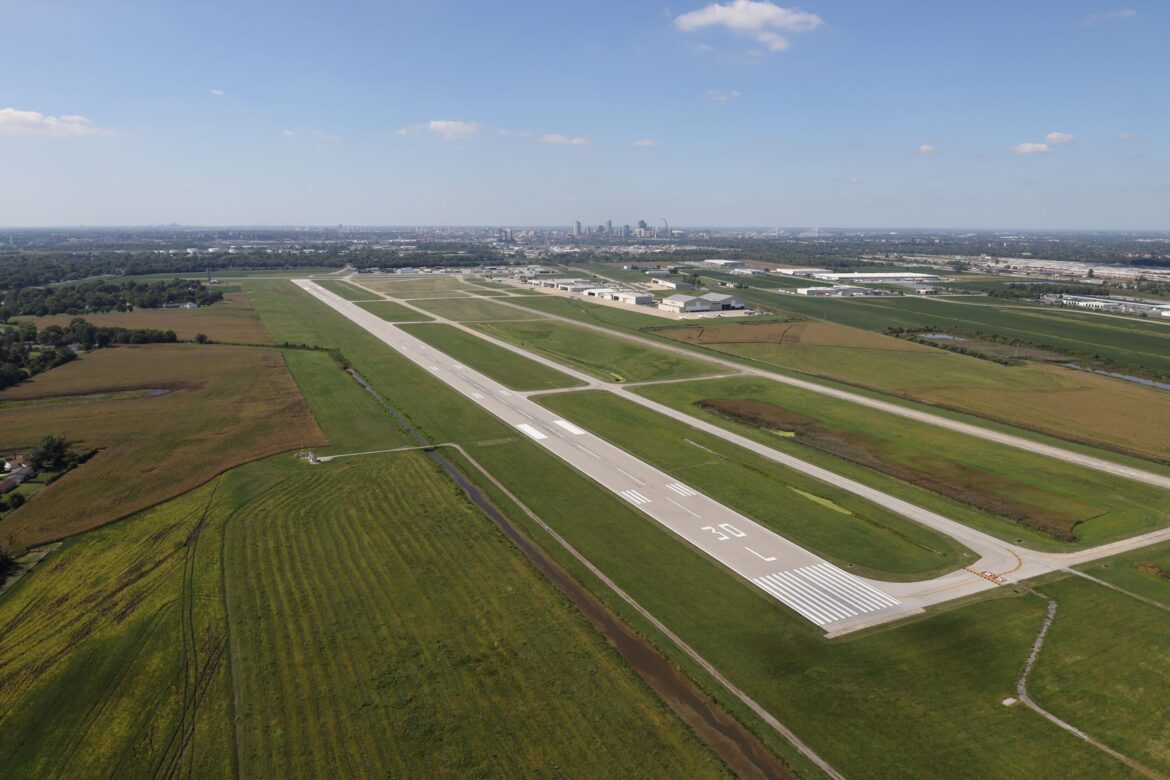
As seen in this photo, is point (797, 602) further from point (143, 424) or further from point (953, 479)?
point (143, 424)

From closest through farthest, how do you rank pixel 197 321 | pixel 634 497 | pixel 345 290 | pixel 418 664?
1. pixel 418 664
2. pixel 634 497
3. pixel 197 321
4. pixel 345 290

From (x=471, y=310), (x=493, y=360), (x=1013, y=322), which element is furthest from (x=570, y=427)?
(x=1013, y=322)

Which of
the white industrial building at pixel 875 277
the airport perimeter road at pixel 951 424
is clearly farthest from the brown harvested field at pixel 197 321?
the white industrial building at pixel 875 277

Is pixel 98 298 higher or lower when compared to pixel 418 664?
higher

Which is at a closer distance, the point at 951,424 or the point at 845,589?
the point at 845,589

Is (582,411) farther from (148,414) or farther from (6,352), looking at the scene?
(6,352)

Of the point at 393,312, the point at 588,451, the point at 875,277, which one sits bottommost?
the point at 588,451
